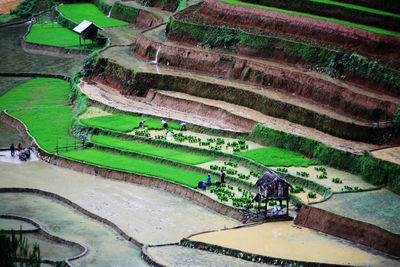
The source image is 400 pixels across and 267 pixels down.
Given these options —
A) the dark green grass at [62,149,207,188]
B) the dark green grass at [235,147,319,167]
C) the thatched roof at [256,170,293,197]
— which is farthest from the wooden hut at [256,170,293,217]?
the dark green grass at [235,147,319,167]

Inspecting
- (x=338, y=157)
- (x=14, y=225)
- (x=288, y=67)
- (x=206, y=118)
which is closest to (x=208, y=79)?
(x=206, y=118)

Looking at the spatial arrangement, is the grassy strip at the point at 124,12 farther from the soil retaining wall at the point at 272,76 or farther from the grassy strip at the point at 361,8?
the grassy strip at the point at 361,8

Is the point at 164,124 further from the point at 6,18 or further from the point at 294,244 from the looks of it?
the point at 6,18

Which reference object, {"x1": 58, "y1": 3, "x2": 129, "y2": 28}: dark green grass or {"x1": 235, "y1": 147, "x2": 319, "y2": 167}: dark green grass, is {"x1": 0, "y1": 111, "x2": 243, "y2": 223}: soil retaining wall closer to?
{"x1": 235, "y1": 147, "x2": 319, "y2": 167}: dark green grass

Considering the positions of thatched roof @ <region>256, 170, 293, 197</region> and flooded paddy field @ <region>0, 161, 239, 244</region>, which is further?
flooded paddy field @ <region>0, 161, 239, 244</region>

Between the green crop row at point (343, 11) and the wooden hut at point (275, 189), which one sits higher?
the green crop row at point (343, 11)

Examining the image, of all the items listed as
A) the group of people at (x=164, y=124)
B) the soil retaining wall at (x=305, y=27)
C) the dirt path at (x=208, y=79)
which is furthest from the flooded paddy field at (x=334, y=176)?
the soil retaining wall at (x=305, y=27)

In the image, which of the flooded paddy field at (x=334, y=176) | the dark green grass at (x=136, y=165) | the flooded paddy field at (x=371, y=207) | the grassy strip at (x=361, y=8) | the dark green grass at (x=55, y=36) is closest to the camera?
the flooded paddy field at (x=371, y=207)

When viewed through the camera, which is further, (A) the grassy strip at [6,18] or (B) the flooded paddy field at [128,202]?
(A) the grassy strip at [6,18]
